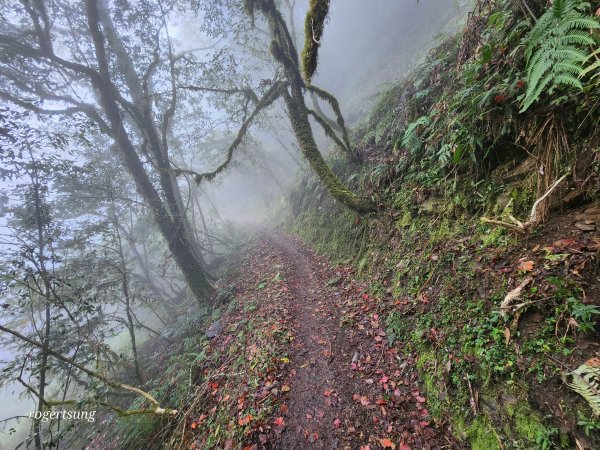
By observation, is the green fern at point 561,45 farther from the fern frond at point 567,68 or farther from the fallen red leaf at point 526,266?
the fallen red leaf at point 526,266

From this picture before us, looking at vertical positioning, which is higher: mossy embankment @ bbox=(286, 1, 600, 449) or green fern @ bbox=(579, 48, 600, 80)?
green fern @ bbox=(579, 48, 600, 80)

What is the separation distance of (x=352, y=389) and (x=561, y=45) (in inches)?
199

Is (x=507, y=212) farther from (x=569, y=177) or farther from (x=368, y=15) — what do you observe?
(x=368, y=15)

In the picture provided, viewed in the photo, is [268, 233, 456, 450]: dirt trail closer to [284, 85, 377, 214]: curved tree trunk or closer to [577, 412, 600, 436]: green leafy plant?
[577, 412, 600, 436]: green leafy plant

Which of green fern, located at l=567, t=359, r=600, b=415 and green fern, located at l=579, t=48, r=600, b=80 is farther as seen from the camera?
green fern, located at l=579, t=48, r=600, b=80

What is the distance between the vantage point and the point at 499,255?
10.7 feet

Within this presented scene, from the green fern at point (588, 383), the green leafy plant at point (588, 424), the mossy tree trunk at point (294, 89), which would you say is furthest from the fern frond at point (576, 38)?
the mossy tree trunk at point (294, 89)

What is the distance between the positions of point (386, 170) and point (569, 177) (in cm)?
395

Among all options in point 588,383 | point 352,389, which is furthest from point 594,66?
point 352,389

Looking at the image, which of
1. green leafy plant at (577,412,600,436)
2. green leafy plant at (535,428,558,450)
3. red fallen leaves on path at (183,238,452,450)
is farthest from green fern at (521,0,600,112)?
red fallen leaves on path at (183,238,452,450)

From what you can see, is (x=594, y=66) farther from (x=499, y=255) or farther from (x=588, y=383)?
(x=588, y=383)

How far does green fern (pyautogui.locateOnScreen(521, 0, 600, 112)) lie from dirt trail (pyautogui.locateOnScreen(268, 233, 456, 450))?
377cm

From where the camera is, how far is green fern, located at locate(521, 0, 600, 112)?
2600 millimetres

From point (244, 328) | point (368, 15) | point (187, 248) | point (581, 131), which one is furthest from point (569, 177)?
point (368, 15)
